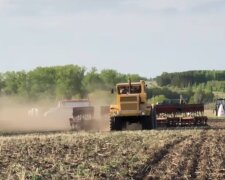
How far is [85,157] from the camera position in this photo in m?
17.9

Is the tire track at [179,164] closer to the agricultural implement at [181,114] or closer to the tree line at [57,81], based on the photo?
the agricultural implement at [181,114]

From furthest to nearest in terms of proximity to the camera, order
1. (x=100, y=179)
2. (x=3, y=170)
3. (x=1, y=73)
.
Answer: (x=1, y=73), (x=3, y=170), (x=100, y=179)

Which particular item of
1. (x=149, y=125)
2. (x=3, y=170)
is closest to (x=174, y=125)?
(x=149, y=125)

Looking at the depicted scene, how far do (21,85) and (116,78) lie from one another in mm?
18429

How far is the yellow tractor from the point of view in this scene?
109ft

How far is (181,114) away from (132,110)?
7.53 metres

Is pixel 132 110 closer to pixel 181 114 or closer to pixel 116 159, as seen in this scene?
pixel 181 114

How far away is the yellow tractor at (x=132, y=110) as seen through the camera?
33.3 metres

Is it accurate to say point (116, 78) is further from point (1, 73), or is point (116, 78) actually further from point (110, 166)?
point (110, 166)

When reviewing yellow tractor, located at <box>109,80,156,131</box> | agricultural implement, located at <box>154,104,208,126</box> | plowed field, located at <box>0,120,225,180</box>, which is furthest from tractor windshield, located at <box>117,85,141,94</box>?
plowed field, located at <box>0,120,225,180</box>

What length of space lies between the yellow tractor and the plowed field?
822 centimetres

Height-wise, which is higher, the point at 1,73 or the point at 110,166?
the point at 1,73

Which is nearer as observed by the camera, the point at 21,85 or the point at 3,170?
the point at 3,170

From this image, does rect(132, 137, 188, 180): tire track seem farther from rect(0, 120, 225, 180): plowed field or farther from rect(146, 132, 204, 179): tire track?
rect(146, 132, 204, 179): tire track
